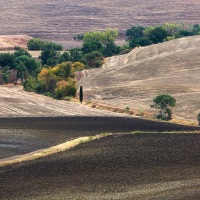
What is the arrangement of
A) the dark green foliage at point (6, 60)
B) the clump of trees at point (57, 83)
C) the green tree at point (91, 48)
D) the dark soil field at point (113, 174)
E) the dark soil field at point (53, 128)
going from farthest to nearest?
1. the green tree at point (91, 48)
2. the dark green foliage at point (6, 60)
3. the clump of trees at point (57, 83)
4. the dark soil field at point (53, 128)
5. the dark soil field at point (113, 174)

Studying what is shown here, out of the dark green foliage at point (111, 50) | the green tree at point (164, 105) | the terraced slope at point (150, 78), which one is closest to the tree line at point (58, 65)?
the dark green foliage at point (111, 50)

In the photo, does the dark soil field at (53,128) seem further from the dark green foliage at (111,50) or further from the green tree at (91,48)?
the dark green foliage at (111,50)

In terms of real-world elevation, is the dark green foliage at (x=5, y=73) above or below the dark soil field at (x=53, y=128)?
below

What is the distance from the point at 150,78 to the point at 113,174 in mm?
78591

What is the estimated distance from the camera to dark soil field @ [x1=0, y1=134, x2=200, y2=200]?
1524 inches

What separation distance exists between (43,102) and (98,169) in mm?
48684

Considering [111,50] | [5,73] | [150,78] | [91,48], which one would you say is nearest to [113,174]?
[150,78]

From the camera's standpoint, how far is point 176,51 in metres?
146

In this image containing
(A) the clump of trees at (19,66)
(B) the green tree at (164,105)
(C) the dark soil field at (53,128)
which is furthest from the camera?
(A) the clump of trees at (19,66)

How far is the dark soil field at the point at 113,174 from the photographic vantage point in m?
38.7

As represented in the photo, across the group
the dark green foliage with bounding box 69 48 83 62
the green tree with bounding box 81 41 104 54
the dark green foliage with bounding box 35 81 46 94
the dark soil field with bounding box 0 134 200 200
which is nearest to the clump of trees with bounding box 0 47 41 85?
the dark green foliage with bounding box 69 48 83 62

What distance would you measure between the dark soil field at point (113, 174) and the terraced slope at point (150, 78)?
36615mm

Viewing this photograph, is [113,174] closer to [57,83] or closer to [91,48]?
[57,83]

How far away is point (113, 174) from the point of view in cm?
4334
